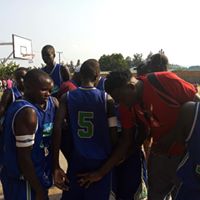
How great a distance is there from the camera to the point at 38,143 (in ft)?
9.50

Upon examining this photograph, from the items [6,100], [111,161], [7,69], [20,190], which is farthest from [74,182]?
[7,69]

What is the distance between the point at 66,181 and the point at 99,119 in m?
0.59

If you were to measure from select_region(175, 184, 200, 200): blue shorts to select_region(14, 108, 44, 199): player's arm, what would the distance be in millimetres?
1037

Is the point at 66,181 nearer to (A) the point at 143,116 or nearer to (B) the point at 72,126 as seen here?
(B) the point at 72,126

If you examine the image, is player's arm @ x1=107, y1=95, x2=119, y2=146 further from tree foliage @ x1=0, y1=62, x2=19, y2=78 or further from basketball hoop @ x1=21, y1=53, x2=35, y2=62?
tree foliage @ x1=0, y1=62, x2=19, y2=78

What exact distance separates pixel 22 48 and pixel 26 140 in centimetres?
3761

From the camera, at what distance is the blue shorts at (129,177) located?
138 inches

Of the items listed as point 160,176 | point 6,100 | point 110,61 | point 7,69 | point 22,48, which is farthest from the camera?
point 110,61

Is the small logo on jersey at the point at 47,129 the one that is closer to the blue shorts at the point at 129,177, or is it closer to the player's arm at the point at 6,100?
the blue shorts at the point at 129,177

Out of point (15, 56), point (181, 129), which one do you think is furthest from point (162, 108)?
→ point (15, 56)

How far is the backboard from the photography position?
123ft

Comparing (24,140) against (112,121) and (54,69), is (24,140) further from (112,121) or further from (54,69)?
(54,69)

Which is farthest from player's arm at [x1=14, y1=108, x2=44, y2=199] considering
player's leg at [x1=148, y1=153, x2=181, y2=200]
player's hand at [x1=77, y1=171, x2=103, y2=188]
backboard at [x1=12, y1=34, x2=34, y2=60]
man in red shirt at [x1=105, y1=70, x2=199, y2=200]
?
backboard at [x1=12, y1=34, x2=34, y2=60]

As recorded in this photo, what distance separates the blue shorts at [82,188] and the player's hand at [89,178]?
4cm
